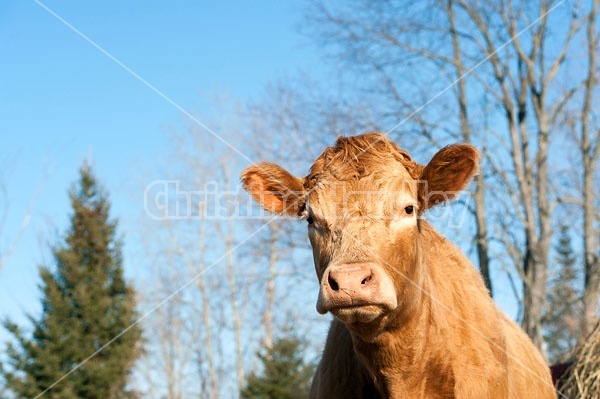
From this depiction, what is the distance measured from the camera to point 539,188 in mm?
15461

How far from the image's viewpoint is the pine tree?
19266mm

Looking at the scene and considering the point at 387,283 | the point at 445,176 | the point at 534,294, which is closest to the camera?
the point at 387,283

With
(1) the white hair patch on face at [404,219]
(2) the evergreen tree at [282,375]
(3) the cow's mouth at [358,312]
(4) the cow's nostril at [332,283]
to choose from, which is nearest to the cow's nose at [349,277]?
(4) the cow's nostril at [332,283]

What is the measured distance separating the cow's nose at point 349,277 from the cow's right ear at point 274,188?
1.14 metres

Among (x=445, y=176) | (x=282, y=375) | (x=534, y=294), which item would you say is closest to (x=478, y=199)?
(x=534, y=294)

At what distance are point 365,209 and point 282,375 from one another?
16.4 meters

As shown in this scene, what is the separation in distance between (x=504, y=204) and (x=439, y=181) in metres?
11.5

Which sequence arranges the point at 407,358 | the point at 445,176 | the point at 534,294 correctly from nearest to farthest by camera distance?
the point at 407,358, the point at 445,176, the point at 534,294

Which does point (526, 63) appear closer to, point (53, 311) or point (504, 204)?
point (504, 204)

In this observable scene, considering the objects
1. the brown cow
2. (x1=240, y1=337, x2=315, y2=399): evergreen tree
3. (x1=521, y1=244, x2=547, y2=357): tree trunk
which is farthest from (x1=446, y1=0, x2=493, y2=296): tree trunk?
the brown cow

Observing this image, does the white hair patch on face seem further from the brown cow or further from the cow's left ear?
the cow's left ear

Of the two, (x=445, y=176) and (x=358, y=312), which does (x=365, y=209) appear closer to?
(x=358, y=312)

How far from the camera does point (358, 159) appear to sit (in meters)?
4.56

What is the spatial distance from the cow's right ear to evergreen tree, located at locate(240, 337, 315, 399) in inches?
588
